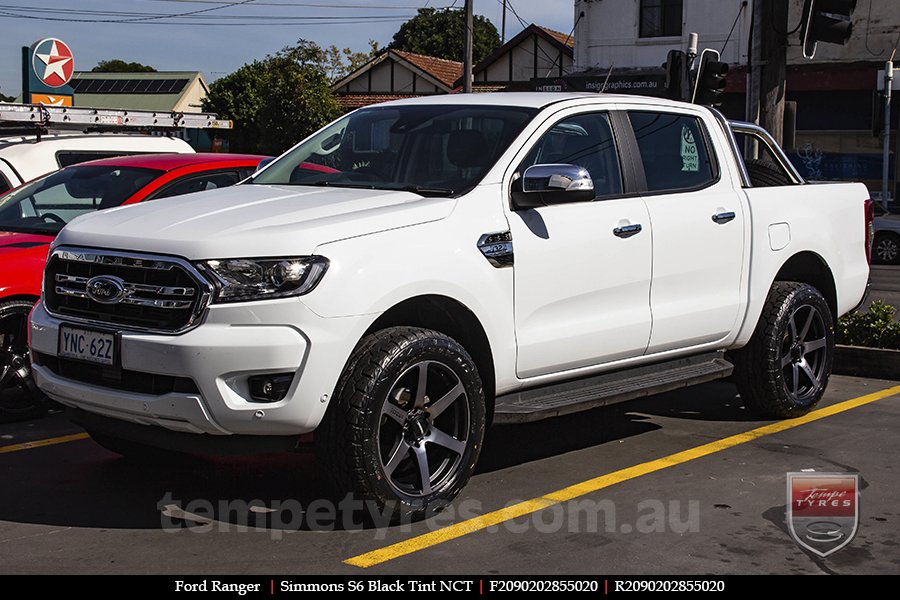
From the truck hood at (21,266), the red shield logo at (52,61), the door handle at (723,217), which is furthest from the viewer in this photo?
the red shield logo at (52,61)

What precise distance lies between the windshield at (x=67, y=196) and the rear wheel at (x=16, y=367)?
2.72 feet

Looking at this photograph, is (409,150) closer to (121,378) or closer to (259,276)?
(259,276)

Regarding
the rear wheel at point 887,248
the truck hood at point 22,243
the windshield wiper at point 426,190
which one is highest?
the windshield wiper at point 426,190

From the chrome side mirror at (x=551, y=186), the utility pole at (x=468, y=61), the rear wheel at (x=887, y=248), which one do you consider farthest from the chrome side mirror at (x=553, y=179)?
the utility pole at (x=468, y=61)

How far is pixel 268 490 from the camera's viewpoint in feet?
19.0

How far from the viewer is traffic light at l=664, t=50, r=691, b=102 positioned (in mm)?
13944

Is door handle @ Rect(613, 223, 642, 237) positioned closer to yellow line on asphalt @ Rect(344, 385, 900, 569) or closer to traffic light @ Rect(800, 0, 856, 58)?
yellow line on asphalt @ Rect(344, 385, 900, 569)

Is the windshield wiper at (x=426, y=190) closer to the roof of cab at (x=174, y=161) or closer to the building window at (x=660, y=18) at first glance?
the roof of cab at (x=174, y=161)

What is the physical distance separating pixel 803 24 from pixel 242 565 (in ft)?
31.8

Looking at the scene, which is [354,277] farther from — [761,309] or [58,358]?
[761,309]

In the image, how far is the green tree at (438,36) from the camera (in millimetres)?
77188

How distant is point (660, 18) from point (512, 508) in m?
26.3

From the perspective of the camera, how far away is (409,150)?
6188 millimetres

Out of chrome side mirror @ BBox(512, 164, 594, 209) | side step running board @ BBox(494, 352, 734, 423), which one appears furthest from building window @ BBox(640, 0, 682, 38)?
chrome side mirror @ BBox(512, 164, 594, 209)
